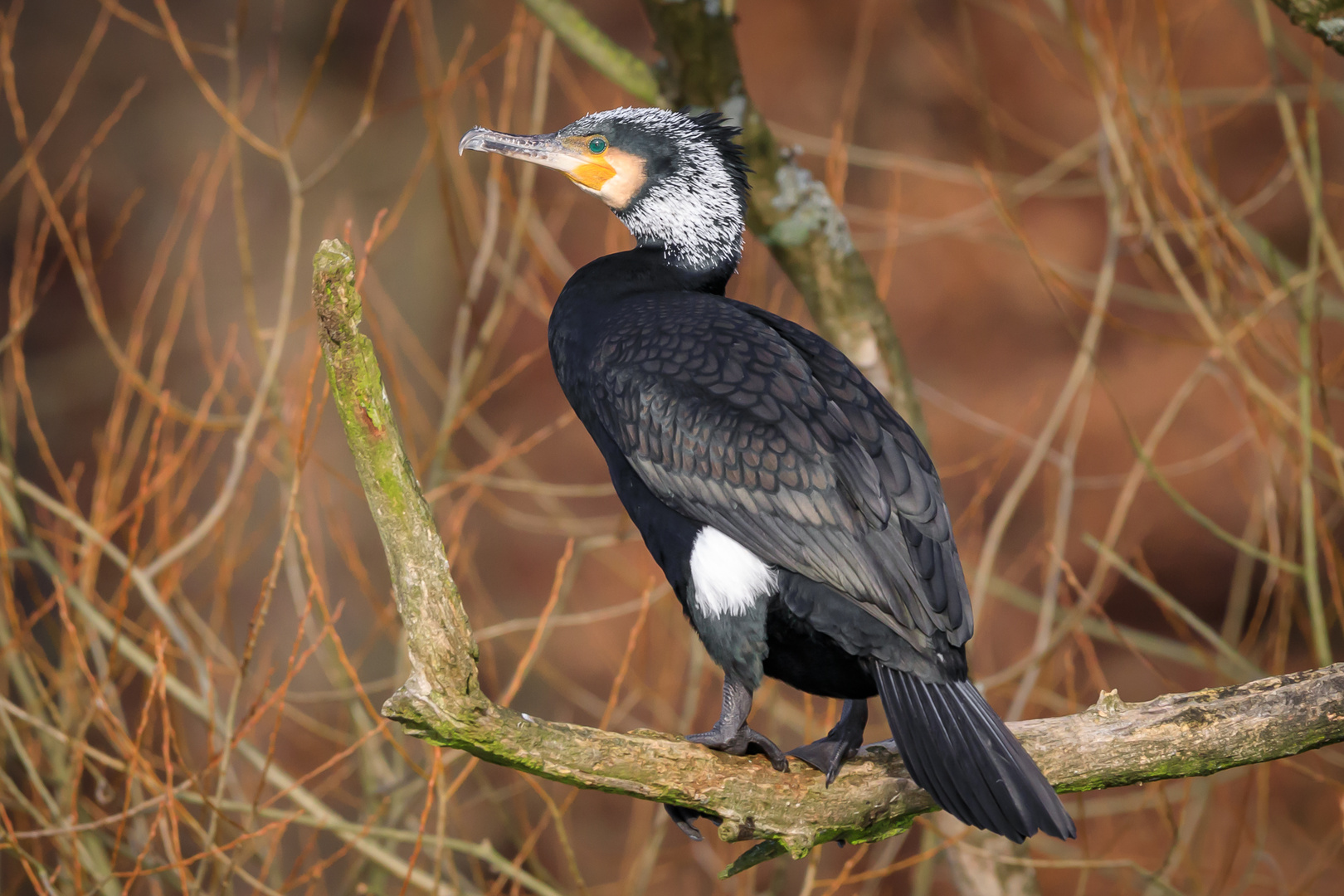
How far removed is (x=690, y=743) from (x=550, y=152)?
3.76 feet

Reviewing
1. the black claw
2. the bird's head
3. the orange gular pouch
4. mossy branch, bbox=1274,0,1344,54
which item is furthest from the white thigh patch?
mossy branch, bbox=1274,0,1344,54

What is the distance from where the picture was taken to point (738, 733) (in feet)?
6.61

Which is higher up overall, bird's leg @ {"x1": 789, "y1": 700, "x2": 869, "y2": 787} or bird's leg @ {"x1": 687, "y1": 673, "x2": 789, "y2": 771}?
bird's leg @ {"x1": 687, "y1": 673, "x2": 789, "y2": 771}

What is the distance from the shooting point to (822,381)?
214 centimetres

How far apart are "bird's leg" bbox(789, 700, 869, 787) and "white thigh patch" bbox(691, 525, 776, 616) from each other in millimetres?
274

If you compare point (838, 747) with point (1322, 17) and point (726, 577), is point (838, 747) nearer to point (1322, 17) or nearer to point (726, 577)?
point (726, 577)

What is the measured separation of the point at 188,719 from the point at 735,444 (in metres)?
4.88

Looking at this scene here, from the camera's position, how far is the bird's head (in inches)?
94.6

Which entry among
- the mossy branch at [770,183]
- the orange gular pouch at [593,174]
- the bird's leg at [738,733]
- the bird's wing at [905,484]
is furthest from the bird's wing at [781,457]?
the mossy branch at [770,183]

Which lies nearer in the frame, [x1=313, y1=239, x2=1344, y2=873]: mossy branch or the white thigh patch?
[x1=313, y1=239, x2=1344, y2=873]: mossy branch

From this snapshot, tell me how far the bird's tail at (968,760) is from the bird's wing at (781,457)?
92 millimetres

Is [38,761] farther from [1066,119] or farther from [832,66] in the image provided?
[1066,119]

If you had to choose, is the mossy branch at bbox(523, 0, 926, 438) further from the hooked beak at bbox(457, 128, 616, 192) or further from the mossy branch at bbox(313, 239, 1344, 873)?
the mossy branch at bbox(313, 239, 1344, 873)

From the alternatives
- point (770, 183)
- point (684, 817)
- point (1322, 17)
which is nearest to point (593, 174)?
point (770, 183)
